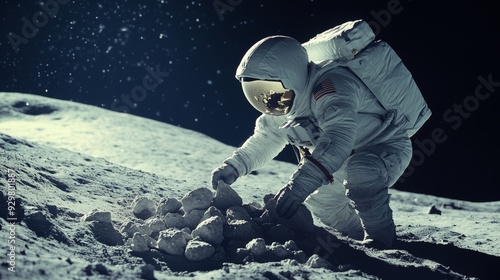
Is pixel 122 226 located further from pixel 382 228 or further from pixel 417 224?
pixel 417 224

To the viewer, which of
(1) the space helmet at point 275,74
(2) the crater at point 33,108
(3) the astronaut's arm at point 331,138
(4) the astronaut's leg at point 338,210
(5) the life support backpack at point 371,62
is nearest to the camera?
(3) the astronaut's arm at point 331,138

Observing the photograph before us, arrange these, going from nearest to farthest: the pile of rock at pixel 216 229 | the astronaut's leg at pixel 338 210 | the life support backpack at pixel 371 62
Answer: the pile of rock at pixel 216 229 < the life support backpack at pixel 371 62 < the astronaut's leg at pixel 338 210

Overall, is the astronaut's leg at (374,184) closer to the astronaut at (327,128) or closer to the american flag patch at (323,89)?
the astronaut at (327,128)

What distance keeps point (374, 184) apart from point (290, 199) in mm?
456

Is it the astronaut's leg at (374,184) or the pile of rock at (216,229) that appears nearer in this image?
the pile of rock at (216,229)

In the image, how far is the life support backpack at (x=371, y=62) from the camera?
2340 millimetres

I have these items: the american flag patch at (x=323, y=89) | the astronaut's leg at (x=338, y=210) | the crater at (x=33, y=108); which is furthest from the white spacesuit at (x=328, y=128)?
the crater at (x=33, y=108)

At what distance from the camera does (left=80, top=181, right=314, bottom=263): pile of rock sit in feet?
6.40

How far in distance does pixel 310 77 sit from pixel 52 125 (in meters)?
4.67

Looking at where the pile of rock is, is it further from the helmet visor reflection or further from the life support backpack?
the life support backpack

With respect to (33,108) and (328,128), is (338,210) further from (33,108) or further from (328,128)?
(33,108)

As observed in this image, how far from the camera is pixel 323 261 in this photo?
1887 mm

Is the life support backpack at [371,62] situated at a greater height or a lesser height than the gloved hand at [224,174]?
greater

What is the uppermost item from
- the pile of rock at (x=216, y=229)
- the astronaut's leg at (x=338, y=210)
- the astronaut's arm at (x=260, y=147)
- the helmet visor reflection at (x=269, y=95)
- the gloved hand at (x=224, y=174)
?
the helmet visor reflection at (x=269, y=95)
